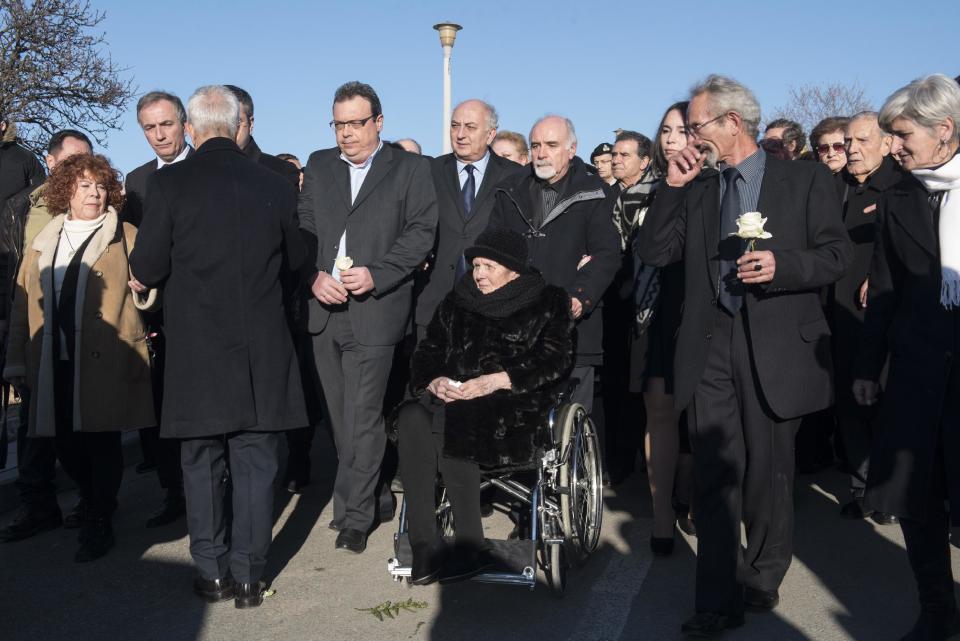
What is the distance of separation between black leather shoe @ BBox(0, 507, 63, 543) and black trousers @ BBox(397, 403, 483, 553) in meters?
2.51

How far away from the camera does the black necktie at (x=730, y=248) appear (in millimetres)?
4355

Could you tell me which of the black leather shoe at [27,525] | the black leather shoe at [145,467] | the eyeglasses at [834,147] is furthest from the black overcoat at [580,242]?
the black leather shoe at [145,467]

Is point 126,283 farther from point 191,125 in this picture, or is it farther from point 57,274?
point 191,125

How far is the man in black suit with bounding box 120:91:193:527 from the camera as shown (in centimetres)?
625

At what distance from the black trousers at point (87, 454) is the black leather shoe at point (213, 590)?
3.45 feet

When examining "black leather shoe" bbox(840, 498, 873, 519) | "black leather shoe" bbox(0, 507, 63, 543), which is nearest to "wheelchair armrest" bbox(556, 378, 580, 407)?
"black leather shoe" bbox(840, 498, 873, 519)

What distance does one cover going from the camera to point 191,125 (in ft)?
16.1

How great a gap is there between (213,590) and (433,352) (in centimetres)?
152

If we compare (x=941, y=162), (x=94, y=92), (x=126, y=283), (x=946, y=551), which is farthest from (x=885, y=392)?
(x=94, y=92)

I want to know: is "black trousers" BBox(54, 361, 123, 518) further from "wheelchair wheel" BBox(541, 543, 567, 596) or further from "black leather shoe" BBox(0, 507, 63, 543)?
"wheelchair wheel" BBox(541, 543, 567, 596)

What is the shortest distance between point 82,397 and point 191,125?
158 centimetres

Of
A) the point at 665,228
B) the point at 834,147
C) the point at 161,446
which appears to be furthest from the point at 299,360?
the point at 834,147

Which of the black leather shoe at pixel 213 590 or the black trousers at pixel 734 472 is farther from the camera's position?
the black leather shoe at pixel 213 590

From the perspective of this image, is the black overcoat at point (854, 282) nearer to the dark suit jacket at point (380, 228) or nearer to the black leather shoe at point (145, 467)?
the dark suit jacket at point (380, 228)
